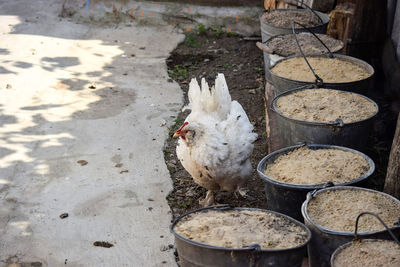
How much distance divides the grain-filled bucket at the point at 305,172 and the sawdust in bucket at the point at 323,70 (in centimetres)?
106

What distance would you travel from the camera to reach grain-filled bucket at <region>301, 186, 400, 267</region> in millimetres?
2643

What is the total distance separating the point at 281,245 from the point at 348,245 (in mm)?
343

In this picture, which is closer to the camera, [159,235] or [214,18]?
[159,235]

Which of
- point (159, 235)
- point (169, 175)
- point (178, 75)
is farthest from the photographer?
point (178, 75)

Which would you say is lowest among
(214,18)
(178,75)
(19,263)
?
(19,263)

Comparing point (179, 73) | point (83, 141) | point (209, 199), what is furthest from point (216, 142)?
point (179, 73)

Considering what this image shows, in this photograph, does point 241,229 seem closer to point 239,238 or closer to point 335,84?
point 239,238

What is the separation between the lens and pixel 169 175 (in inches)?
192

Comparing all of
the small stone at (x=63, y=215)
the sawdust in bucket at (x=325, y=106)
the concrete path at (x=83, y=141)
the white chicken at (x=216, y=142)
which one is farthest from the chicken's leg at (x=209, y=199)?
the small stone at (x=63, y=215)

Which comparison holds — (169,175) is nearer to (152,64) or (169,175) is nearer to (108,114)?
(108,114)

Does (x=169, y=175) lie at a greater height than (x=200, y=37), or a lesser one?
lesser

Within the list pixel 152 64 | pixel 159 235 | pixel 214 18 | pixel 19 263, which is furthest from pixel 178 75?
pixel 19 263

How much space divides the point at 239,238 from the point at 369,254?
66 centimetres

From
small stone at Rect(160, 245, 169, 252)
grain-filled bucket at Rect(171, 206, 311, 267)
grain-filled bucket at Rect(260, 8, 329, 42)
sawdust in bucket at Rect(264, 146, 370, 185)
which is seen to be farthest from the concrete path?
grain-filled bucket at Rect(260, 8, 329, 42)
